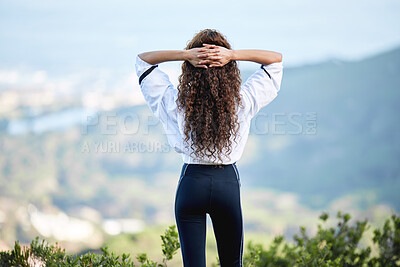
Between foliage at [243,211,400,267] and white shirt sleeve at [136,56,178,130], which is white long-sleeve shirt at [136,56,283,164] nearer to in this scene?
white shirt sleeve at [136,56,178,130]

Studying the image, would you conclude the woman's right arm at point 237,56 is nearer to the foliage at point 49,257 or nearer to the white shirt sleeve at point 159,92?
the white shirt sleeve at point 159,92

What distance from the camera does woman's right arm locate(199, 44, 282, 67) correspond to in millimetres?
1587

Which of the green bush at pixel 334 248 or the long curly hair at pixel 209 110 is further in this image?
the green bush at pixel 334 248

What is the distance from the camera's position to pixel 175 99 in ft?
5.35

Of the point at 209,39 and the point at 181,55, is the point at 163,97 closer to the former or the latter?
the point at 181,55

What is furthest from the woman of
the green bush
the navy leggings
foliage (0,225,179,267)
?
the green bush

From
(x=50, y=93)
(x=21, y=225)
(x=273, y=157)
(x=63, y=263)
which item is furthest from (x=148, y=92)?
(x=273, y=157)

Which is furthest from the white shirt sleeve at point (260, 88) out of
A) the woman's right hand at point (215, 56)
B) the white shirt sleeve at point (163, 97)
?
the white shirt sleeve at point (163, 97)

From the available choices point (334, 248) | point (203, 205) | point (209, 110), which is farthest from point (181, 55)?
point (334, 248)

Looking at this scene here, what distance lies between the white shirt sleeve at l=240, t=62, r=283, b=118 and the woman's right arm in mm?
28

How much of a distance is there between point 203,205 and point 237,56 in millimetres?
573

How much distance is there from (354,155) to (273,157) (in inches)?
104

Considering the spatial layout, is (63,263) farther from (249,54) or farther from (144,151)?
(144,151)

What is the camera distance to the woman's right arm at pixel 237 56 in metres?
1.59
